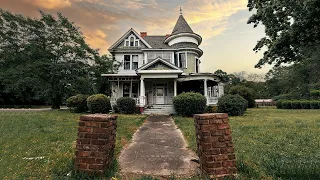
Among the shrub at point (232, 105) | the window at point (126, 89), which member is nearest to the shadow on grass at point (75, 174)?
the shrub at point (232, 105)

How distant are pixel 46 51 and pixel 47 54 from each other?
1.20ft

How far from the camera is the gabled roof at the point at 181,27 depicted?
22875 mm

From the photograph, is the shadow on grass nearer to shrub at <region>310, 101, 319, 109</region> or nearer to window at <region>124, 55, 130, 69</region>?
window at <region>124, 55, 130, 69</region>

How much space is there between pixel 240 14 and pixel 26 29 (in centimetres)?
2102

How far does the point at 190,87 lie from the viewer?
22.1 metres

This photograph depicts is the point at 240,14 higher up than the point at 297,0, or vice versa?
the point at 240,14

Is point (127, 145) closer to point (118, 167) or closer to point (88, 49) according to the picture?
point (118, 167)

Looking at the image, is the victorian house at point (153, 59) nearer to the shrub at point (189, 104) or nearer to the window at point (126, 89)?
the window at point (126, 89)

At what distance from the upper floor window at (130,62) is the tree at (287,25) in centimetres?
1572

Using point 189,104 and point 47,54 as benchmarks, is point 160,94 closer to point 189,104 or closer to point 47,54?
point 189,104

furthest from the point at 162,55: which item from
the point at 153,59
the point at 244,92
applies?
the point at 244,92

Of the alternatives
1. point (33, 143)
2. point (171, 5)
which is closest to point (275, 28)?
point (171, 5)

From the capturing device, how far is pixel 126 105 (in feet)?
56.7

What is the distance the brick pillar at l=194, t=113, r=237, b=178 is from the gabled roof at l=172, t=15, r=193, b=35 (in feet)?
67.1
